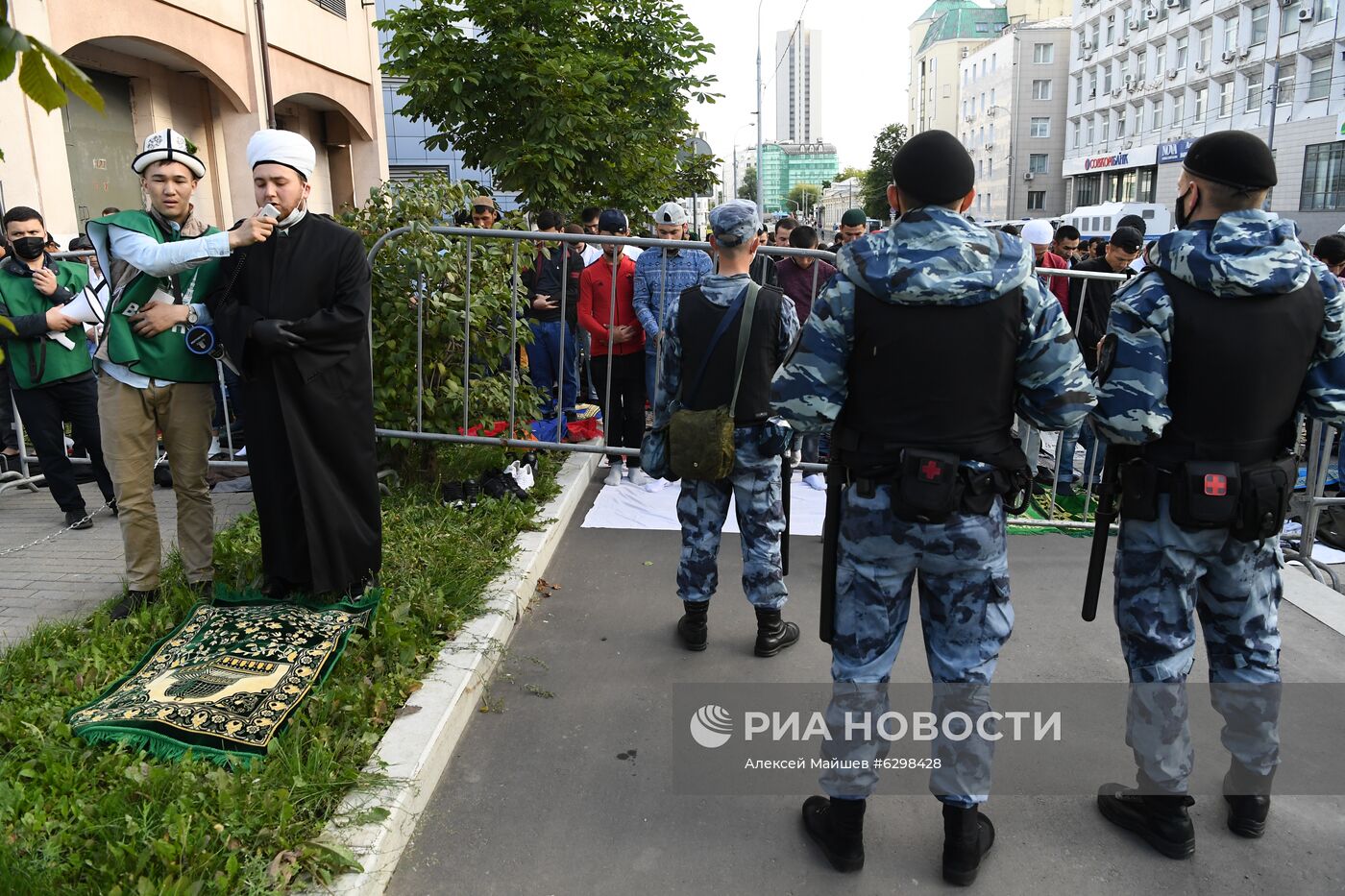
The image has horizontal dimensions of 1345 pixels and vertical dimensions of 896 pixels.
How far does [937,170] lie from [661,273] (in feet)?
12.9

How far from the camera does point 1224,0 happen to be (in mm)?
43188

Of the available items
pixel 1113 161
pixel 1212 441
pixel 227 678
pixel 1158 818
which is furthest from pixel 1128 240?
pixel 1113 161

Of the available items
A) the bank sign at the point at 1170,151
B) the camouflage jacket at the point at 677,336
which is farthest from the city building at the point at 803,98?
the camouflage jacket at the point at 677,336

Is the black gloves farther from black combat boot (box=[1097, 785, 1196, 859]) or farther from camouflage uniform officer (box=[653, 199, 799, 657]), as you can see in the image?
black combat boot (box=[1097, 785, 1196, 859])

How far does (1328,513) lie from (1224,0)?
47054 mm

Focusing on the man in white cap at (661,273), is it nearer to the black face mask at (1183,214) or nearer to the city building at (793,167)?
the black face mask at (1183,214)

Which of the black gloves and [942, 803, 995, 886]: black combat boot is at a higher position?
the black gloves

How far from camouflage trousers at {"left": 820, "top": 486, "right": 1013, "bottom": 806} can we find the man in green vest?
190 inches

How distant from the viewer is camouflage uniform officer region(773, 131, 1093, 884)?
250 centimetres

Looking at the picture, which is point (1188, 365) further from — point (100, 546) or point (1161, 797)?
point (100, 546)

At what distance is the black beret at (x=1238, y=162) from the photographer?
2654mm

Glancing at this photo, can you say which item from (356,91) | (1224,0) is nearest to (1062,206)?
(1224,0)

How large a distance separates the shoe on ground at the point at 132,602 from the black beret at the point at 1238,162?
14.2 feet

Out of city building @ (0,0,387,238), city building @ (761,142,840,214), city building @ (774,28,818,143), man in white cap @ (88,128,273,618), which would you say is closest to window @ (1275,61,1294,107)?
city building @ (0,0,387,238)
